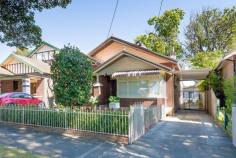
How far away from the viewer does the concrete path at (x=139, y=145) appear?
852 centimetres

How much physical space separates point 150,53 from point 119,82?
18.4 ft

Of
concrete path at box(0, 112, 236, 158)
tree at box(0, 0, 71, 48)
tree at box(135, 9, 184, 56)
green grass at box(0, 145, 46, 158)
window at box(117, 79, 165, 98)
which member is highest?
tree at box(135, 9, 184, 56)

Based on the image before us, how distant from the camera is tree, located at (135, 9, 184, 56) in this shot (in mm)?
43294

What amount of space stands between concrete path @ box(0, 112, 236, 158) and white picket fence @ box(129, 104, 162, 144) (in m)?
0.34

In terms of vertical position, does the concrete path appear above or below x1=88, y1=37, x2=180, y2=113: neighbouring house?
below

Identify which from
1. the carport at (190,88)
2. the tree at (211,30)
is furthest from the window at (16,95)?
the tree at (211,30)

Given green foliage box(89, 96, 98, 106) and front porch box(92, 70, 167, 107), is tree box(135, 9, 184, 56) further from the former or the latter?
green foliage box(89, 96, 98, 106)

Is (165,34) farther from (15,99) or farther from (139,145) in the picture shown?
(139,145)

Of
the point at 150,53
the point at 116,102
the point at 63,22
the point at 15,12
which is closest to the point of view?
the point at 15,12

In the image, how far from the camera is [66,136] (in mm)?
11391

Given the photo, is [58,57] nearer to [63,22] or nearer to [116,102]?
[63,22]

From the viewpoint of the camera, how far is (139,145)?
9.77m

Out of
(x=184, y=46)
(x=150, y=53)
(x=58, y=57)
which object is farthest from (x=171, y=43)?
(x=58, y=57)

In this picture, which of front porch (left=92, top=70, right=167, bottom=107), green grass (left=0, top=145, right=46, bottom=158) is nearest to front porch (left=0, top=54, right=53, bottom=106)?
front porch (left=92, top=70, right=167, bottom=107)
